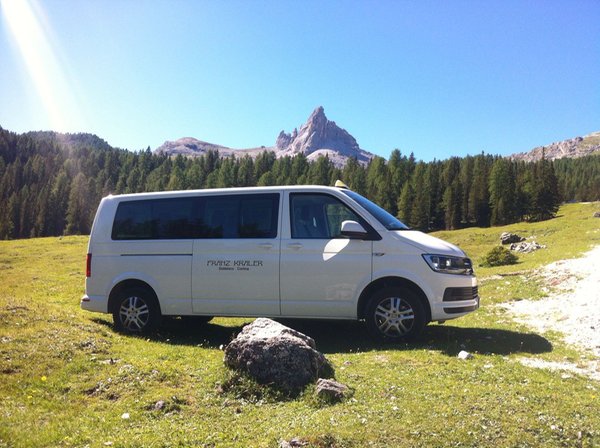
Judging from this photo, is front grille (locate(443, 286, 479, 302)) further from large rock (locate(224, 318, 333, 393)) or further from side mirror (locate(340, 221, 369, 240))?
large rock (locate(224, 318, 333, 393))

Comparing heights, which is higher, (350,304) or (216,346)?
(350,304)

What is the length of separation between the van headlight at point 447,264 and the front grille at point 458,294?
11.9 inches

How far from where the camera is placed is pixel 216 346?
8.51 m

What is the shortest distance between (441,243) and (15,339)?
756cm

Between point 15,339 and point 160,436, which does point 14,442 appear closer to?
point 160,436

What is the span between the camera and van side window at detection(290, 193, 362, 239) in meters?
8.23

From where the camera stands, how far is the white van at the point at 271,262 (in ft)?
25.7

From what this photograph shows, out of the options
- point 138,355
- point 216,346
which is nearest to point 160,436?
point 138,355

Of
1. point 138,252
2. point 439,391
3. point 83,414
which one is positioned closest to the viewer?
point 83,414

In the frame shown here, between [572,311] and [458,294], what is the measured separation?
17.3 feet

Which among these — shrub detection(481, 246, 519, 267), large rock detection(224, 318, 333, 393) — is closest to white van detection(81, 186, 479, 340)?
large rock detection(224, 318, 333, 393)

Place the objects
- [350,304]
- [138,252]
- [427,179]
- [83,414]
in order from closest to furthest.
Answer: [83,414] < [350,304] < [138,252] < [427,179]

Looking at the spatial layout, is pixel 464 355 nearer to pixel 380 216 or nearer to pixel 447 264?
pixel 447 264

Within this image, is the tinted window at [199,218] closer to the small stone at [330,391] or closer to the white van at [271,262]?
the white van at [271,262]
